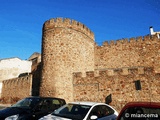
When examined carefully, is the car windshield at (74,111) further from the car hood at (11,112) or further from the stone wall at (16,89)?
the stone wall at (16,89)

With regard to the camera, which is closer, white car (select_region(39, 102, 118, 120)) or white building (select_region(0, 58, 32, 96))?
white car (select_region(39, 102, 118, 120))

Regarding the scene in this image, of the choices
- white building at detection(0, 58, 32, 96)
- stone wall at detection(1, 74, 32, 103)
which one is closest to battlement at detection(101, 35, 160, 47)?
stone wall at detection(1, 74, 32, 103)

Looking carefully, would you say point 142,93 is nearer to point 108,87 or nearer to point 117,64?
point 108,87

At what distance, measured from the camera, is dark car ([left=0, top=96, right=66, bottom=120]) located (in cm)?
539

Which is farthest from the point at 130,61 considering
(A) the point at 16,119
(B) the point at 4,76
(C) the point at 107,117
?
(B) the point at 4,76

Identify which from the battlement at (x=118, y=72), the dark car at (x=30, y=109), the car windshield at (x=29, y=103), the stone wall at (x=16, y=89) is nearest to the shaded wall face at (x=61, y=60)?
the battlement at (x=118, y=72)

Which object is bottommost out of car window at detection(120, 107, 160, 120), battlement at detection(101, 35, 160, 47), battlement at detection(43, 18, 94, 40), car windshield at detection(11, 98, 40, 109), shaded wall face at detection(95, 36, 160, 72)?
car windshield at detection(11, 98, 40, 109)

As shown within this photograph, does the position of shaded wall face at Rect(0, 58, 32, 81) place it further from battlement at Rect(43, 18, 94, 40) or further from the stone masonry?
battlement at Rect(43, 18, 94, 40)

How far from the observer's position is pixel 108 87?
37.2ft

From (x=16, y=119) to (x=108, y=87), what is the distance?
7.50m

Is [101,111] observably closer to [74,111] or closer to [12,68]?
[74,111]

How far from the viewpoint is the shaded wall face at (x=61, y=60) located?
12891 millimetres

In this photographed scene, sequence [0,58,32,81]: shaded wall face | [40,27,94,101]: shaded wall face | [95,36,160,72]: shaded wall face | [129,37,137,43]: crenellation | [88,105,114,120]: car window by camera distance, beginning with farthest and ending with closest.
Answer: [0,58,32,81]: shaded wall face, [129,37,137,43]: crenellation, [95,36,160,72]: shaded wall face, [40,27,94,101]: shaded wall face, [88,105,114,120]: car window

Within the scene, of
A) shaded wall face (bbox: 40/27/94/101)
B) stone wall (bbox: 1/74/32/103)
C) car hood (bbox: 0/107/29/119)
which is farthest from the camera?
stone wall (bbox: 1/74/32/103)
